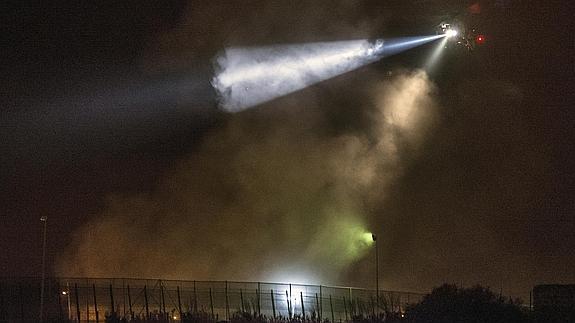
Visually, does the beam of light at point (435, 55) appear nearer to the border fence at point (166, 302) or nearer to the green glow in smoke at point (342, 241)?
the green glow in smoke at point (342, 241)

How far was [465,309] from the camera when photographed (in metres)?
32.8

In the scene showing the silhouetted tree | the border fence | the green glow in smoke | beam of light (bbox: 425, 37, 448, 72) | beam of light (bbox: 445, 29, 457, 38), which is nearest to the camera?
the silhouetted tree

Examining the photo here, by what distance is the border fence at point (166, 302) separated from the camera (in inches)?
1491

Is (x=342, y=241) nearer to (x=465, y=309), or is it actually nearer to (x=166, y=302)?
(x=166, y=302)

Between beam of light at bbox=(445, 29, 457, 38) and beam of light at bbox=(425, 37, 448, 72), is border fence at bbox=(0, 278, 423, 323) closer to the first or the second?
beam of light at bbox=(445, 29, 457, 38)

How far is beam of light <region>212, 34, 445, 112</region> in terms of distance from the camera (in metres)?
53.2

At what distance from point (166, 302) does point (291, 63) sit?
18.0 metres

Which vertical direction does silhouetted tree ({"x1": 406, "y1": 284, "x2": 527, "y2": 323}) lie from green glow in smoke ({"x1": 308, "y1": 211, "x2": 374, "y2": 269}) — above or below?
below

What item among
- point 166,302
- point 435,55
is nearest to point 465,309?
point 166,302

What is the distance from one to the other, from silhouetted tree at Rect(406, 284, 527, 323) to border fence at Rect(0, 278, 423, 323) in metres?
3.10

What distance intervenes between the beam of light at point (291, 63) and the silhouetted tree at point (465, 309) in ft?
72.4

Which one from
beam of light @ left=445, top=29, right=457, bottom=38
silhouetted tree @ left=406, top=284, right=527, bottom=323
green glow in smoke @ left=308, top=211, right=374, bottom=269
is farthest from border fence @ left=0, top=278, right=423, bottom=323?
beam of light @ left=445, top=29, right=457, bottom=38

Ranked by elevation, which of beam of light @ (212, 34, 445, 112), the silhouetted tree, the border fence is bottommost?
the silhouetted tree

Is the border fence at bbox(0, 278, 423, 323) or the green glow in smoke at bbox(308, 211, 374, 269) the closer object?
the border fence at bbox(0, 278, 423, 323)
